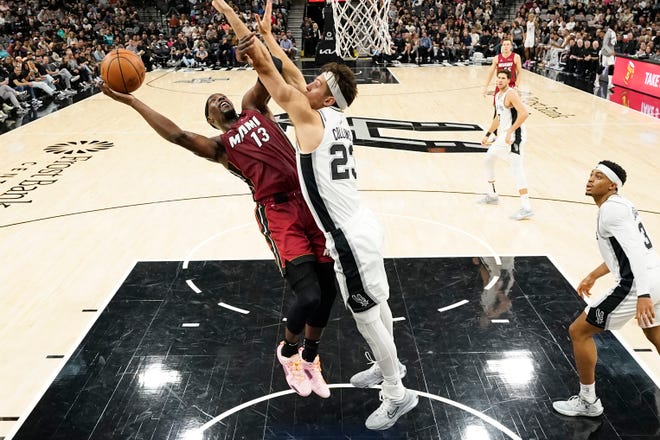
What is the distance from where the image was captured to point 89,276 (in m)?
5.72

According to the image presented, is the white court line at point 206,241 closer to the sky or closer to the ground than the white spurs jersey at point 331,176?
closer to the ground

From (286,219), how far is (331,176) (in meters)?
0.55

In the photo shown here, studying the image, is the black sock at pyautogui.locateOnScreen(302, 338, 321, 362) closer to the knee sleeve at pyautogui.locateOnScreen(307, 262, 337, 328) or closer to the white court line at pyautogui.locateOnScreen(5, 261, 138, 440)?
the knee sleeve at pyautogui.locateOnScreen(307, 262, 337, 328)

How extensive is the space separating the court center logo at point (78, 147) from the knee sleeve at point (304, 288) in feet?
25.9

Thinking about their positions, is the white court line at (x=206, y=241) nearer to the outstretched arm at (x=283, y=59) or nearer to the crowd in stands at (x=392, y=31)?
the outstretched arm at (x=283, y=59)

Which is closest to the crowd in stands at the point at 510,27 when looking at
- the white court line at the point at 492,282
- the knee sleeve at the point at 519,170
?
the knee sleeve at the point at 519,170

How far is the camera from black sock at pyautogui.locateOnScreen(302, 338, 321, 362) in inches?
152

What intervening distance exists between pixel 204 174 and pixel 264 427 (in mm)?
5792

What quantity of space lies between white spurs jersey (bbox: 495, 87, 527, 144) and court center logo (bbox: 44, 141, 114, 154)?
6736mm

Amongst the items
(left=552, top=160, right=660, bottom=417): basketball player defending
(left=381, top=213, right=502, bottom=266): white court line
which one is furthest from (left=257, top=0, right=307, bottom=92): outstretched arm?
(left=381, top=213, right=502, bottom=266): white court line

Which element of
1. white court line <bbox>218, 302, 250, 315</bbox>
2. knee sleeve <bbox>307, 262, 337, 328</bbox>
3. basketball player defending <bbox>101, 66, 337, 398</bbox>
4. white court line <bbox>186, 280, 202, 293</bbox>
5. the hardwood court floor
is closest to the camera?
basketball player defending <bbox>101, 66, 337, 398</bbox>

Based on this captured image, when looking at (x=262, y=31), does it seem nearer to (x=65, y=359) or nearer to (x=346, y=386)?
(x=346, y=386)

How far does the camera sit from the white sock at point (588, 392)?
143 inches

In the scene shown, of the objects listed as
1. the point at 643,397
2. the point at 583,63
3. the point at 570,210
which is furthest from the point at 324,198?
the point at 583,63
